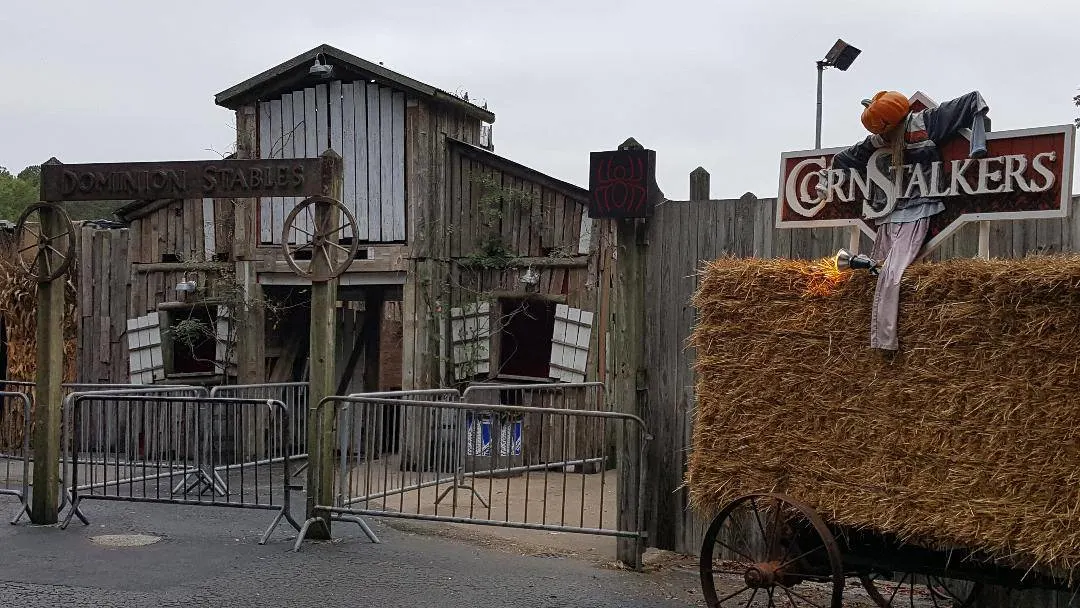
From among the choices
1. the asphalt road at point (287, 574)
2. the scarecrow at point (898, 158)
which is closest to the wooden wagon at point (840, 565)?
the asphalt road at point (287, 574)

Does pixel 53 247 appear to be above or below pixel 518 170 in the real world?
below

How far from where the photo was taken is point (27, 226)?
13.2 metres

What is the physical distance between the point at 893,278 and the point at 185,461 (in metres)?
5.92

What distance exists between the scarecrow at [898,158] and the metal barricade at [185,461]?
183 inches

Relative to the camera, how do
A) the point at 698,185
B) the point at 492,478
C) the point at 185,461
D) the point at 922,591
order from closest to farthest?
the point at 922,591 < the point at 185,461 < the point at 492,478 < the point at 698,185

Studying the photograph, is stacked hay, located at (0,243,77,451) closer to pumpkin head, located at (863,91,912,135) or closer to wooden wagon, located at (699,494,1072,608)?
wooden wagon, located at (699,494,1072,608)

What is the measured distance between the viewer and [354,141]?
13680 mm

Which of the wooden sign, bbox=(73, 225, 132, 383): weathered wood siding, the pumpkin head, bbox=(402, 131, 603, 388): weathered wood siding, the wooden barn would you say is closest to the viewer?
the pumpkin head

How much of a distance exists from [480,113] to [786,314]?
8799 mm

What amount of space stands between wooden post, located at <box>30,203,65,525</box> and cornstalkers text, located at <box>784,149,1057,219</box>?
592cm

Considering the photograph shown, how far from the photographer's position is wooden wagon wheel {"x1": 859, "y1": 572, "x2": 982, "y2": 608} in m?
6.16

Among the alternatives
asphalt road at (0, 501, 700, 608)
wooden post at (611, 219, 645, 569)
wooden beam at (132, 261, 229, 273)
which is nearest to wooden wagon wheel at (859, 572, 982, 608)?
asphalt road at (0, 501, 700, 608)

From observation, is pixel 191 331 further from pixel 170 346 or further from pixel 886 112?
pixel 886 112

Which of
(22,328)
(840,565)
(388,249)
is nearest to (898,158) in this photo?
(840,565)
